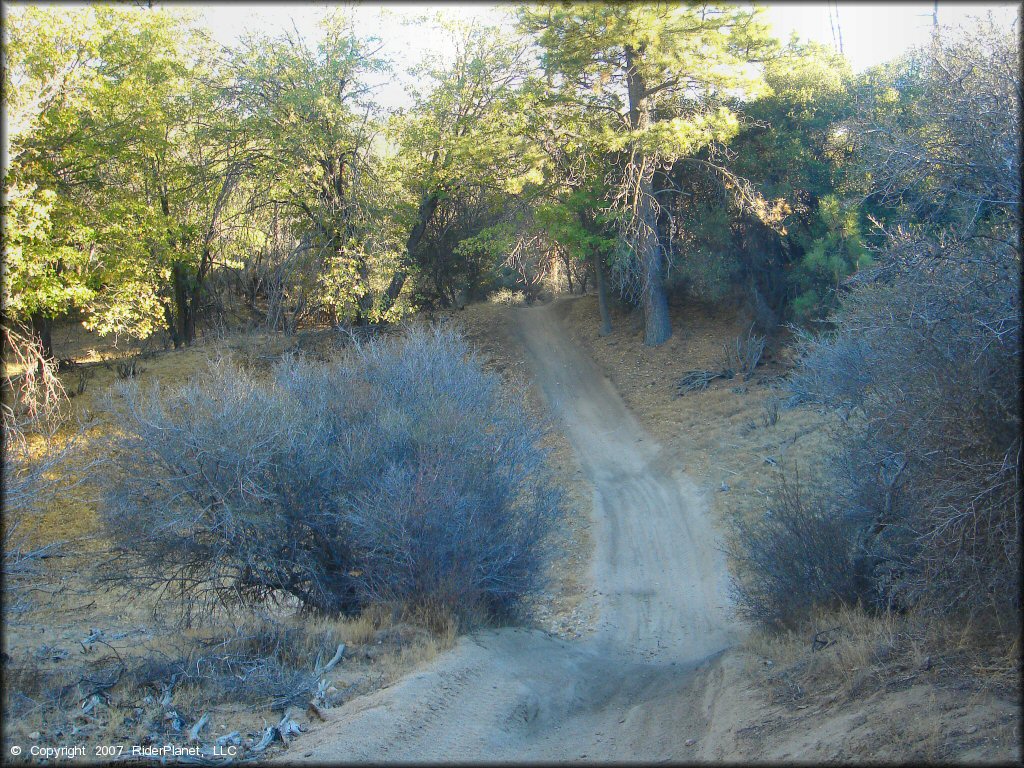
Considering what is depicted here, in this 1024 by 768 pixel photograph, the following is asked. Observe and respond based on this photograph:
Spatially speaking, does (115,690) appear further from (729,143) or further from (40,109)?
(729,143)

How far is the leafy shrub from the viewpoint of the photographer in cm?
1056

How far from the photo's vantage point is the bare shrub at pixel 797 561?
1039cm

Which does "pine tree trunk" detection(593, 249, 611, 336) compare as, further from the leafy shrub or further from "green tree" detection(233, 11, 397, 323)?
the leafy shrub

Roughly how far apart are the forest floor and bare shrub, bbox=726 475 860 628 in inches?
23.1

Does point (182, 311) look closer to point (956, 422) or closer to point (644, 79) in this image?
point (644, 79)

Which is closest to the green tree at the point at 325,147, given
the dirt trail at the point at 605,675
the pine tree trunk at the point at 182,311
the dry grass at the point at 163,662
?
the pine tree trunk at the point at 182,311

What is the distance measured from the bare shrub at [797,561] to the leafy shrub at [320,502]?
3.31m

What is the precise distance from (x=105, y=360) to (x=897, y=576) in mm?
26364

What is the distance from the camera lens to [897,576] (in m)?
9.30

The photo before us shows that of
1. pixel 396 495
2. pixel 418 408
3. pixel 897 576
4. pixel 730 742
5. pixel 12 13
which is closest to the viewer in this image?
pixel 730 742

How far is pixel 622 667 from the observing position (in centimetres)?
1166

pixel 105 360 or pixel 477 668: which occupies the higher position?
pixel 105 360

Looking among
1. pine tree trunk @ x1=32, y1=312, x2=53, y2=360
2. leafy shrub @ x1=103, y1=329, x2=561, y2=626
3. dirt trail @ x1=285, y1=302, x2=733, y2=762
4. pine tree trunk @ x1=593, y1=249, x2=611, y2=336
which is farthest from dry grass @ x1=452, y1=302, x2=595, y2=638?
pine tree trunk @ x1=32, y1=312, x2=53, y2=360

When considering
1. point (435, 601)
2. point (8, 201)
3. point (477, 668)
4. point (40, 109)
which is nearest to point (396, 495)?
point (435, 601)
